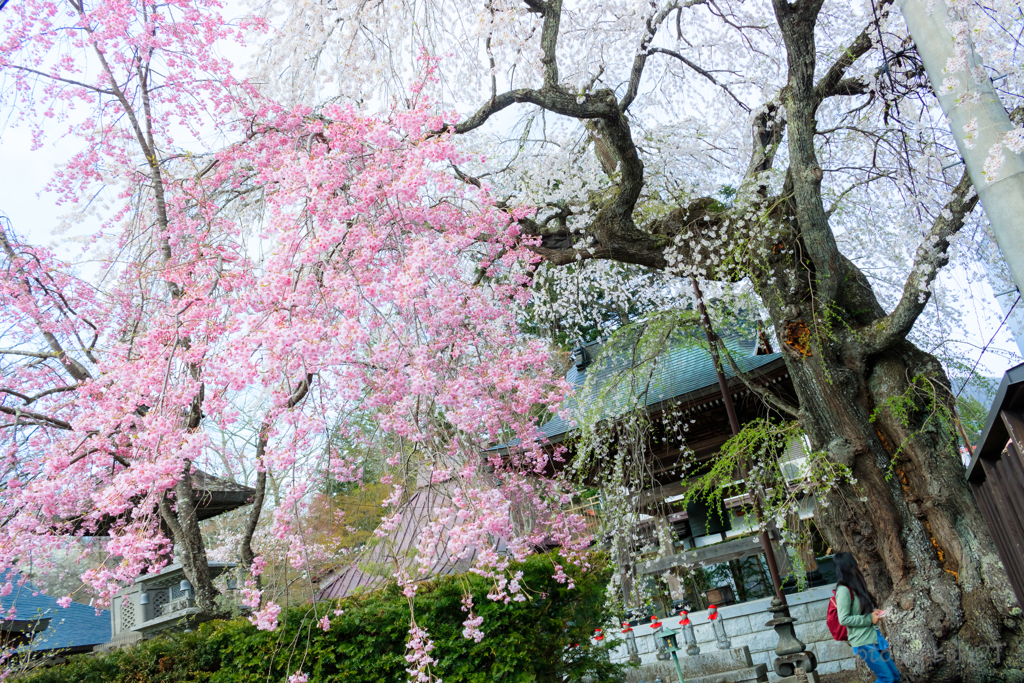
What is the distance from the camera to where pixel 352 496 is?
47.1 ft

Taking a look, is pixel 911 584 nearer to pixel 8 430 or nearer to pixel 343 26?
pixel 343 26

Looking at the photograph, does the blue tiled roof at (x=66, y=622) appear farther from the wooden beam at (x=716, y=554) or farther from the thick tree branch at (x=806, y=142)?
the thick tree branch at (x=806, y=142)

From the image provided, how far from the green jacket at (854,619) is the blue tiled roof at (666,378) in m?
3.16

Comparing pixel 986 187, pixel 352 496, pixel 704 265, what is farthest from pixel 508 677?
pixel 352 496

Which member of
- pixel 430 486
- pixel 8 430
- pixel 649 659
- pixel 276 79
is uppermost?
pixel 276 79

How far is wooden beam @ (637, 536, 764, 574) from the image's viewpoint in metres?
9.41

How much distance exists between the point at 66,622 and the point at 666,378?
35.5 ft

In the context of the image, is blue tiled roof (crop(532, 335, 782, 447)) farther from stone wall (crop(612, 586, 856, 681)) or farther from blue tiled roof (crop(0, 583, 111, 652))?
blue tiled roof (crop(0, 583, 111, 652))

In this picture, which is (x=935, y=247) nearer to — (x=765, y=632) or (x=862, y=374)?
(x=862, y=374)

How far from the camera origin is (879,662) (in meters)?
4.68

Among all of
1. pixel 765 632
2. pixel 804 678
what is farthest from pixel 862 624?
pixel 765 632

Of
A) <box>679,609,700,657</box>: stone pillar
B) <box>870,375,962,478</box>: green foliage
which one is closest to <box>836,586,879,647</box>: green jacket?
<box>870,375,962,478</box>: green foliage

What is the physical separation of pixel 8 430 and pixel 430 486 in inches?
199

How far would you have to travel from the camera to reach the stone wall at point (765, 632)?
7953 mm
